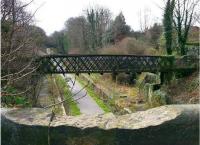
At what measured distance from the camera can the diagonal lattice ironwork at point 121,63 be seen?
3325cm

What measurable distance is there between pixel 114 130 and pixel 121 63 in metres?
31.3

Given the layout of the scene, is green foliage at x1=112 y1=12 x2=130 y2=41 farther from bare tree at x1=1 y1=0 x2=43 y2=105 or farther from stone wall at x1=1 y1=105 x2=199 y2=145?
stone wall at x1=1 y1=105 x2=199 y2=145

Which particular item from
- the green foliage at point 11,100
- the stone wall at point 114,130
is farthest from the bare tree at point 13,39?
the stone wall at point 114,130

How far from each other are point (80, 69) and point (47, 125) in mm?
29985

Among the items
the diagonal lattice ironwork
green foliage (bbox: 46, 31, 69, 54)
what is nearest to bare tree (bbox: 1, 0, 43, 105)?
the diagonal lattice ironwork

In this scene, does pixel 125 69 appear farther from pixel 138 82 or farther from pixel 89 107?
pixel 89 107

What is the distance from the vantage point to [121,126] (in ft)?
11.1

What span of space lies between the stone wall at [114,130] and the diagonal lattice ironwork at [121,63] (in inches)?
1116

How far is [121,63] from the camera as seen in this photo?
113ft

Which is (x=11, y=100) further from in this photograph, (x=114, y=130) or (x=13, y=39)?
(x=114, y=130)

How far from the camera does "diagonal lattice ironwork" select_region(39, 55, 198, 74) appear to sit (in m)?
33.2

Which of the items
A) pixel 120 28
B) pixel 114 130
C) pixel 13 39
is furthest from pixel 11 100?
pixel 120 28

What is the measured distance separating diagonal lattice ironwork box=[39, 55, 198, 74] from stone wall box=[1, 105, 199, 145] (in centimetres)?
2835

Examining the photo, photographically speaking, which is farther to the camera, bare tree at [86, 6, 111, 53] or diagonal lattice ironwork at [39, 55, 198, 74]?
bare tree at [86, 6, 111, 53]
